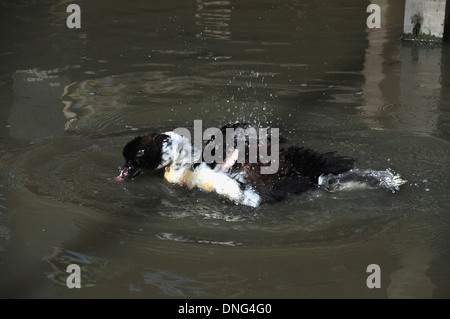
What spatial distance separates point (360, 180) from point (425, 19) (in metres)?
4.33

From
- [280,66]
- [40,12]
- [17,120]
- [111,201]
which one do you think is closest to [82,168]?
[111,201]

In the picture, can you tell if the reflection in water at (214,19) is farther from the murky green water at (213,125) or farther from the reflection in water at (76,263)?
the reflection in water at (76,263)

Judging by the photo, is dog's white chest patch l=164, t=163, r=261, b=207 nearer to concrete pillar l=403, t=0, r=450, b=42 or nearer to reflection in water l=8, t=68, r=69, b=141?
reflection in water l=8, t=68, r=69, b=141

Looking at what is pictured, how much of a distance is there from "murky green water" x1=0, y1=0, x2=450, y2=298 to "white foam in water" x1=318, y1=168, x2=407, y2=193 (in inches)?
2.2

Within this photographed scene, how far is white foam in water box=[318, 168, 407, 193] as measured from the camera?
447 centimetres

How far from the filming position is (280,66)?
748 centimetres

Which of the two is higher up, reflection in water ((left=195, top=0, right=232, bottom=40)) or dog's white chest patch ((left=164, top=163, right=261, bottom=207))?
reflection in water ((left=195, top=0, right=232, bottom=40))

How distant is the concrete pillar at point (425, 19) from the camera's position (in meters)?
8.08

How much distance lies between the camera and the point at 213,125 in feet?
19.4

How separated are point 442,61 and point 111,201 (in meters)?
4.56

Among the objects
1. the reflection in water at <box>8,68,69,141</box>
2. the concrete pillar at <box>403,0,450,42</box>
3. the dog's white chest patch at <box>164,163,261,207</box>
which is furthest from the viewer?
the concrete pillar at <box>403,0,450,42</box>

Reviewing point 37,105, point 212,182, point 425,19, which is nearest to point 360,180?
point 212,182

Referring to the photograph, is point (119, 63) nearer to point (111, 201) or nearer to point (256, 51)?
point (256, 51)

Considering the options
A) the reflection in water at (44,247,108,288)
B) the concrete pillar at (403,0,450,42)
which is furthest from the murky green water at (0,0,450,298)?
the concrete pillar at (403,0,450,42)
